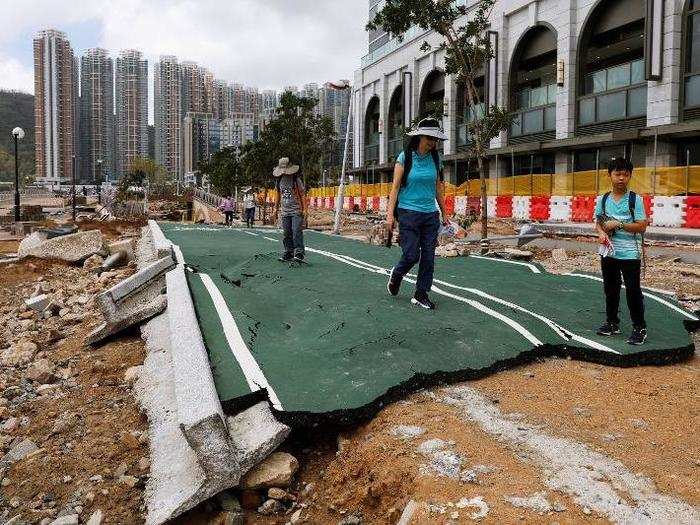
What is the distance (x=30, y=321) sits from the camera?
30.1ft

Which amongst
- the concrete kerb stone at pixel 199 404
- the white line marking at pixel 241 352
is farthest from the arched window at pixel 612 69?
the concrete kerb stone at pixel 199 404

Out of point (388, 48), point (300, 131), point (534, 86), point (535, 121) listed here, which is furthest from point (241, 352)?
point (388, 48)

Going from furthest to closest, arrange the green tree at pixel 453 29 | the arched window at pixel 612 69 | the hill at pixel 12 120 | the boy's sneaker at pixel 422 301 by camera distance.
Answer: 1. the hill at pixel 12 120
2. the arched window at pixel 612 69
3. the green tree at pixel 453 29
4. the boy's sneaker at pixel 422 301

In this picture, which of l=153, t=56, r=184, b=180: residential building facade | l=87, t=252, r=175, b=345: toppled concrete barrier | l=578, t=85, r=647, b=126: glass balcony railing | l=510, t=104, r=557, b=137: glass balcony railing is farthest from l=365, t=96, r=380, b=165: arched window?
l=153, t=56, r=184, b=180: residential building facade

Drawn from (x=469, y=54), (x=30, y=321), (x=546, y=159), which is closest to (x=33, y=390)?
(x=30, y=321)

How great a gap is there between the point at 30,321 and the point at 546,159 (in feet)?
84.0

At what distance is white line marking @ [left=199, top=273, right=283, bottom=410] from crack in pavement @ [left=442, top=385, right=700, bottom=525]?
1253 millimetres

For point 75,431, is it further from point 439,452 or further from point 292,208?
point 292,208

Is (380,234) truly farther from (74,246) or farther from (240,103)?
(240,103)

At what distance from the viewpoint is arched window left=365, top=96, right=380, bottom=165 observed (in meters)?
49.1

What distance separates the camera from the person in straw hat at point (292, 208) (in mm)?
9836

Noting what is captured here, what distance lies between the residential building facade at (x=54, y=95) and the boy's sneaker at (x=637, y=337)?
10482 cm

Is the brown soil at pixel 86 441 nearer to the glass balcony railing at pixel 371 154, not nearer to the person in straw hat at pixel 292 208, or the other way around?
the person in straw hat at pixel 292 208

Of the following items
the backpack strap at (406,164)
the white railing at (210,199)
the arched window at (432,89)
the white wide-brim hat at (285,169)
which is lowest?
the backpack strap at (406,164)
